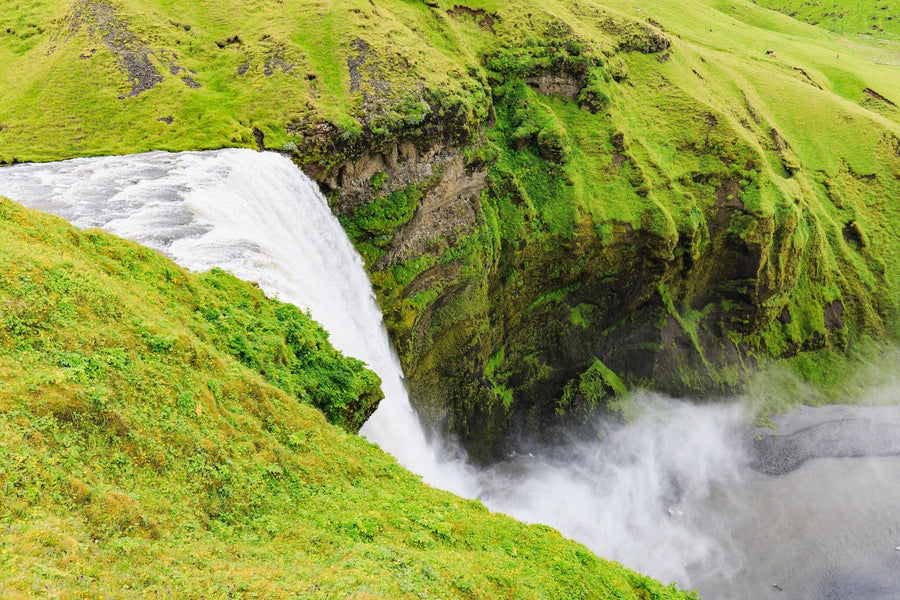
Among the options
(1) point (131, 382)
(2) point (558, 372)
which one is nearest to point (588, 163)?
(2) point (558, 372)

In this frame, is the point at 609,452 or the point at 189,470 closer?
the point at 189,470

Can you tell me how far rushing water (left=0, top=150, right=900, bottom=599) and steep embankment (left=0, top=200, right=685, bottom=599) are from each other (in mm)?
5210

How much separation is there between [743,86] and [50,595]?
69396mm

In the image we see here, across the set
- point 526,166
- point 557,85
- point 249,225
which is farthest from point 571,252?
point 249,225

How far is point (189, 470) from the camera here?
9570 mm

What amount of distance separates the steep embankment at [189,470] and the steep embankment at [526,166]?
1508cm

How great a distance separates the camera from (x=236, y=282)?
632 inches

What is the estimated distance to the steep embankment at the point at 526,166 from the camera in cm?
2834

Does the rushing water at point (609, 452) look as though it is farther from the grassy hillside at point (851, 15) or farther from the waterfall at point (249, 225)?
the grassy hillside at point (851, 15)

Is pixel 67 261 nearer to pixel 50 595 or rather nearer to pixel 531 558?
pixel 50 595

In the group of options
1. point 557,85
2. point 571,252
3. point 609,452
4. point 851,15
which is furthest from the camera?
point 851,15

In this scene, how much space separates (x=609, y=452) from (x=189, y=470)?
3454 cm

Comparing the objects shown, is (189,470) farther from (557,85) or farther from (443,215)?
(557,85)

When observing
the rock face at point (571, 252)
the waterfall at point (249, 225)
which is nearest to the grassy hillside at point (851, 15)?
the rock face at point (571, 252)
